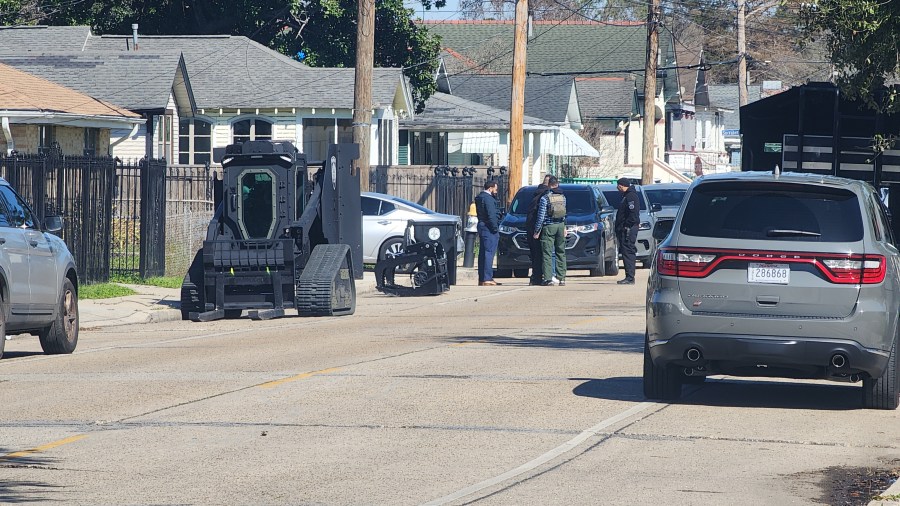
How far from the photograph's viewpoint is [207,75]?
1743 inches

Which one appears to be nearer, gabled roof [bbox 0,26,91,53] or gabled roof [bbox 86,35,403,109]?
gabled roof [bbox 86,35,403,109]

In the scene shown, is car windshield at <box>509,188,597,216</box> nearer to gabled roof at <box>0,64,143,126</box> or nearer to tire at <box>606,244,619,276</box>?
tire at <box>606,244,619,276</box>

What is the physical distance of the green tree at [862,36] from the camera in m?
14.1

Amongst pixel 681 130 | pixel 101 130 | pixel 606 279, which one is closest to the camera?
pixel 606 279

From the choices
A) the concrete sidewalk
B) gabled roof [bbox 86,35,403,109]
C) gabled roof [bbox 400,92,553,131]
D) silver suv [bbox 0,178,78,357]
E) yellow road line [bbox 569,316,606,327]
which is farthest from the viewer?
gabled roof [bbox 400,92,553,131]

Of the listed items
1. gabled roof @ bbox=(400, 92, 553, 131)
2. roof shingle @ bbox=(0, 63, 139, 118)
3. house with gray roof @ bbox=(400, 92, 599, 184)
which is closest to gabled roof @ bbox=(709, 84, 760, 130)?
house with gray roof @ bbox=(400, 92, 599, 184)

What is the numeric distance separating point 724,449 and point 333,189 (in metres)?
11.7

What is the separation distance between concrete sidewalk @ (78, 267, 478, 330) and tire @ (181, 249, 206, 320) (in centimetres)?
87

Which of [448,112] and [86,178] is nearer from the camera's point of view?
[86,178]

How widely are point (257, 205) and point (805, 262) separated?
10688 millimetres

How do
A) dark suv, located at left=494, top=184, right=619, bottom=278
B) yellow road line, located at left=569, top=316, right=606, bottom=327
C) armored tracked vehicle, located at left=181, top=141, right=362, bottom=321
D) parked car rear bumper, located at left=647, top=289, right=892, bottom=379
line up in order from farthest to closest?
dark suv, located at left=494, top=184, right=619, bottom=278, armored tracked vehicle, located at left=181, top=141, right=362, bottom=321, yellow road line, located at left=569, top=316, right=606, bottom=327, parked car rear bumper, located at left=647, top=289, right=892, bottom=379

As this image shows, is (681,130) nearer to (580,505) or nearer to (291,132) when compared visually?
(291,132)

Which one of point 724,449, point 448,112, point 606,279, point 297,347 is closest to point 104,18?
point 448,112

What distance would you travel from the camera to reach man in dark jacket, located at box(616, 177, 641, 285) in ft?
86.9
